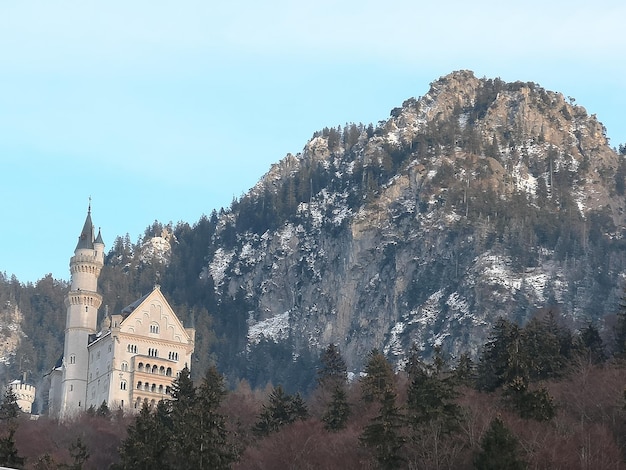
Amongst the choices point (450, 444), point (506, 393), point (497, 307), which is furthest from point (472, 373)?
point (497, 307)

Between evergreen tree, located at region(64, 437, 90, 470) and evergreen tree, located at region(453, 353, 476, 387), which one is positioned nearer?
evergreen tree, located at region(64, 437, 90, 470)

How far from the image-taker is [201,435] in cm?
7719

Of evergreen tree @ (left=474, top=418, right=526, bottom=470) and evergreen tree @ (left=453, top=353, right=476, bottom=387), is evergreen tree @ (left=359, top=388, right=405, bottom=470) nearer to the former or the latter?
evergreen tree @ (left=474, top=418, right=526, bottom=470)

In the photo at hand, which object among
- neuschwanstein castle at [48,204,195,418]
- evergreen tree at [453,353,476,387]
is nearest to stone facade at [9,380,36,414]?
neuschwanstein castle at [48,204,195,418]

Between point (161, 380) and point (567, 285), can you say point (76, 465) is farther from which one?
point (567, 285)

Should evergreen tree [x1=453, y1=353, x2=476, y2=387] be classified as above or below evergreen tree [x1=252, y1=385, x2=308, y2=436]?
above

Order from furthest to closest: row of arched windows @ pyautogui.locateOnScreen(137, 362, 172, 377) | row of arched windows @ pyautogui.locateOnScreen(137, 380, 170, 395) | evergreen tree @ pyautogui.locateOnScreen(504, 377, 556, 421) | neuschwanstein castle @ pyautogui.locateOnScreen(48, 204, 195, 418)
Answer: row of arched windows @ pyautogui.locateOnScreen(137, 362, 172, 377) < row of arched windows @ pyautogui.locateOnScreen(137, 380, 170, 395) < neuschwanstein castle @ pyautogui.locateOnScreen(48, 204, 195, 418) < evergreen tree @ pyautogui.locateOnScreen(504, 377, 556, 421)

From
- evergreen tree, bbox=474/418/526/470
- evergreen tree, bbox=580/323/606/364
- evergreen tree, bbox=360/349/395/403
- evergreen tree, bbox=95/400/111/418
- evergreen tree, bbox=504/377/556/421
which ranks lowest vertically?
evergreen tree, bbox=474/418/526/470

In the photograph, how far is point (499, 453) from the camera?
213ft

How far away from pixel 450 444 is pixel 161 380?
7228cm

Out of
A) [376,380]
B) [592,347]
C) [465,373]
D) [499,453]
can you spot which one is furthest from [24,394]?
[499,453]

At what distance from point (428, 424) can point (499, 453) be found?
12792 mm

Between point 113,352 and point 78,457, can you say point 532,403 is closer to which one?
point 78,457

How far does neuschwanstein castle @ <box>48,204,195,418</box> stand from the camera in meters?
143
